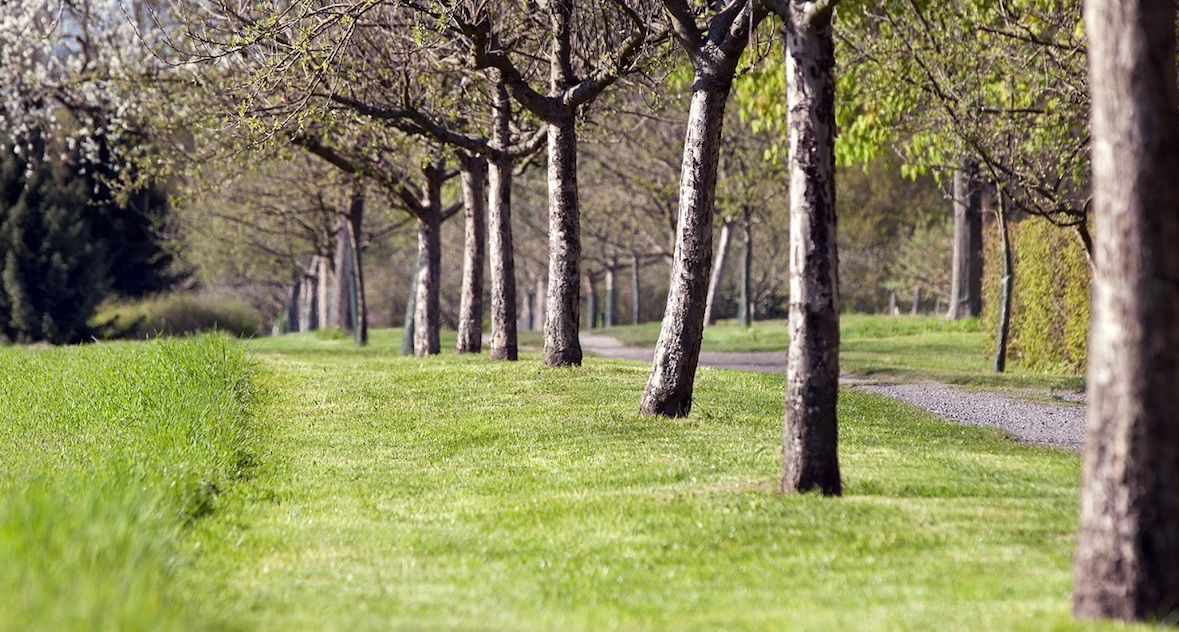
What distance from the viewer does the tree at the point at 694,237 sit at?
527 inches

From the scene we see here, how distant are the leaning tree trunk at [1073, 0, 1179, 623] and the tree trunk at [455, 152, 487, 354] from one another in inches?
758

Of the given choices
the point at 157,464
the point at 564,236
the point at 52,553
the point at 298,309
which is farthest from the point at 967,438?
the point at 298,309

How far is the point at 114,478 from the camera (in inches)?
346

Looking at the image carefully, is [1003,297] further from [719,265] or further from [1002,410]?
[719,265]

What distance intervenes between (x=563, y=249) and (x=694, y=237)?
17.9ft

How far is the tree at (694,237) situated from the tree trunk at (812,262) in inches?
153

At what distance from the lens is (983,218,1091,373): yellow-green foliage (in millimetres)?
21750

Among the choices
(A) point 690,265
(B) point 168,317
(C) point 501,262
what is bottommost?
(B) point 168,317

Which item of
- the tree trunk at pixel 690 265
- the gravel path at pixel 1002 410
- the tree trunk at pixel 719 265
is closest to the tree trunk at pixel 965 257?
the tree trunk at pixel 719 265

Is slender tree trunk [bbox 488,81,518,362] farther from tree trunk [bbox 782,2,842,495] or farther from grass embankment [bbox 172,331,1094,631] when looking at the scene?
tree trunk [bbox 782,2,842,495]

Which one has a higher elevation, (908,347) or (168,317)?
(168,317)

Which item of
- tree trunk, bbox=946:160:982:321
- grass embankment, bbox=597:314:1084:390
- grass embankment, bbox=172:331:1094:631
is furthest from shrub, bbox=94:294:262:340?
grass embankment, bbox=172:331:1094:631

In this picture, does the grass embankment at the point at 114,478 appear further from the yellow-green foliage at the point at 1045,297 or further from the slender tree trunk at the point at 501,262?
the yellow-green foliage at the point at 1045,297

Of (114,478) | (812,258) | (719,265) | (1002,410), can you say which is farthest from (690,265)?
(719,265)
